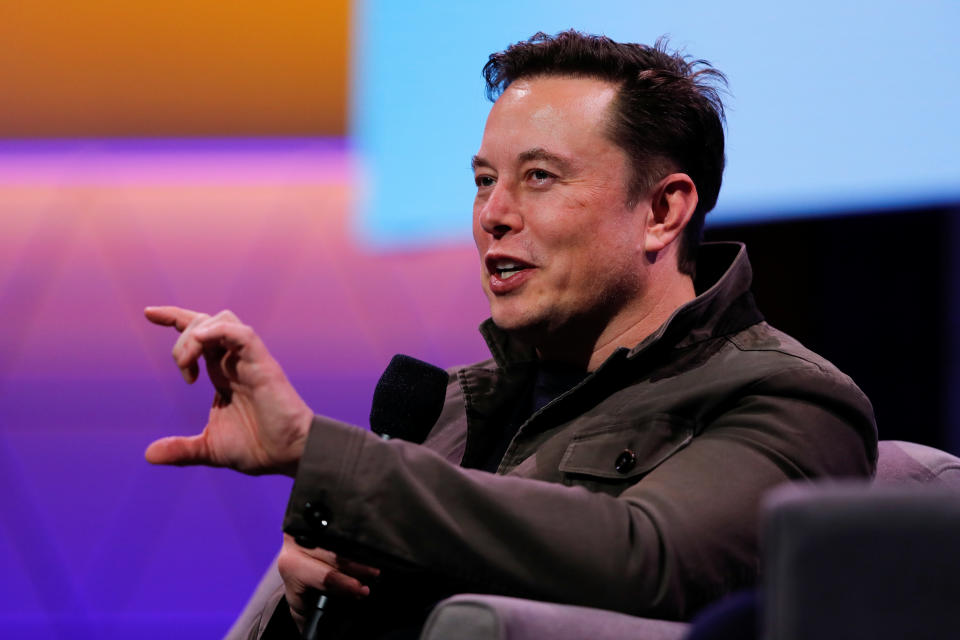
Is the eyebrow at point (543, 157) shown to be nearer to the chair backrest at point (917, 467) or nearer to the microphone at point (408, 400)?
the microphone at point (408, 400)

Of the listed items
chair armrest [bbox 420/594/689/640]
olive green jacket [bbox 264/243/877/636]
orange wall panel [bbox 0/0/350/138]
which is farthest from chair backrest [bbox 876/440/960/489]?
orange wall panel [bbox 0/0/350/138]

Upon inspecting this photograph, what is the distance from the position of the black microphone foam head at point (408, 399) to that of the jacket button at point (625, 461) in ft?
0.85

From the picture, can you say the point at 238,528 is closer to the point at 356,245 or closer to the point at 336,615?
the point at 356,245

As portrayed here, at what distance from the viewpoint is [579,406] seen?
64.9 inches

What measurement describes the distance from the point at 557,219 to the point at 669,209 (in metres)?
0.23

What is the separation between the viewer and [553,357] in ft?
6.12

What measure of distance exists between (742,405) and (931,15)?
3.65ft

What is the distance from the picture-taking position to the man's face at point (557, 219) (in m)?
1.73

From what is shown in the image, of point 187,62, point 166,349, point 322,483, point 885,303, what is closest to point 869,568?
point 322,483

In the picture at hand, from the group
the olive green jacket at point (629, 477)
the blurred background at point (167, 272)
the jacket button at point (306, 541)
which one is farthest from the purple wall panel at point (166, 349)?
the jacket button at point (306, 541)

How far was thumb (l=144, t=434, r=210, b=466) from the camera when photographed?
1.26m

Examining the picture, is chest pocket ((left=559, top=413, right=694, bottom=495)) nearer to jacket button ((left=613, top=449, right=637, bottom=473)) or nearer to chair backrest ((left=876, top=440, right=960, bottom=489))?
jacket button ((left=613, top=449, right=637, bottom=473))

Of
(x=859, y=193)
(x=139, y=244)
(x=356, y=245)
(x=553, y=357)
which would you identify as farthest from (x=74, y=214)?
(x=859, y=193)

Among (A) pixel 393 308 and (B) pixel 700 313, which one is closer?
(B) pixel 700 313
